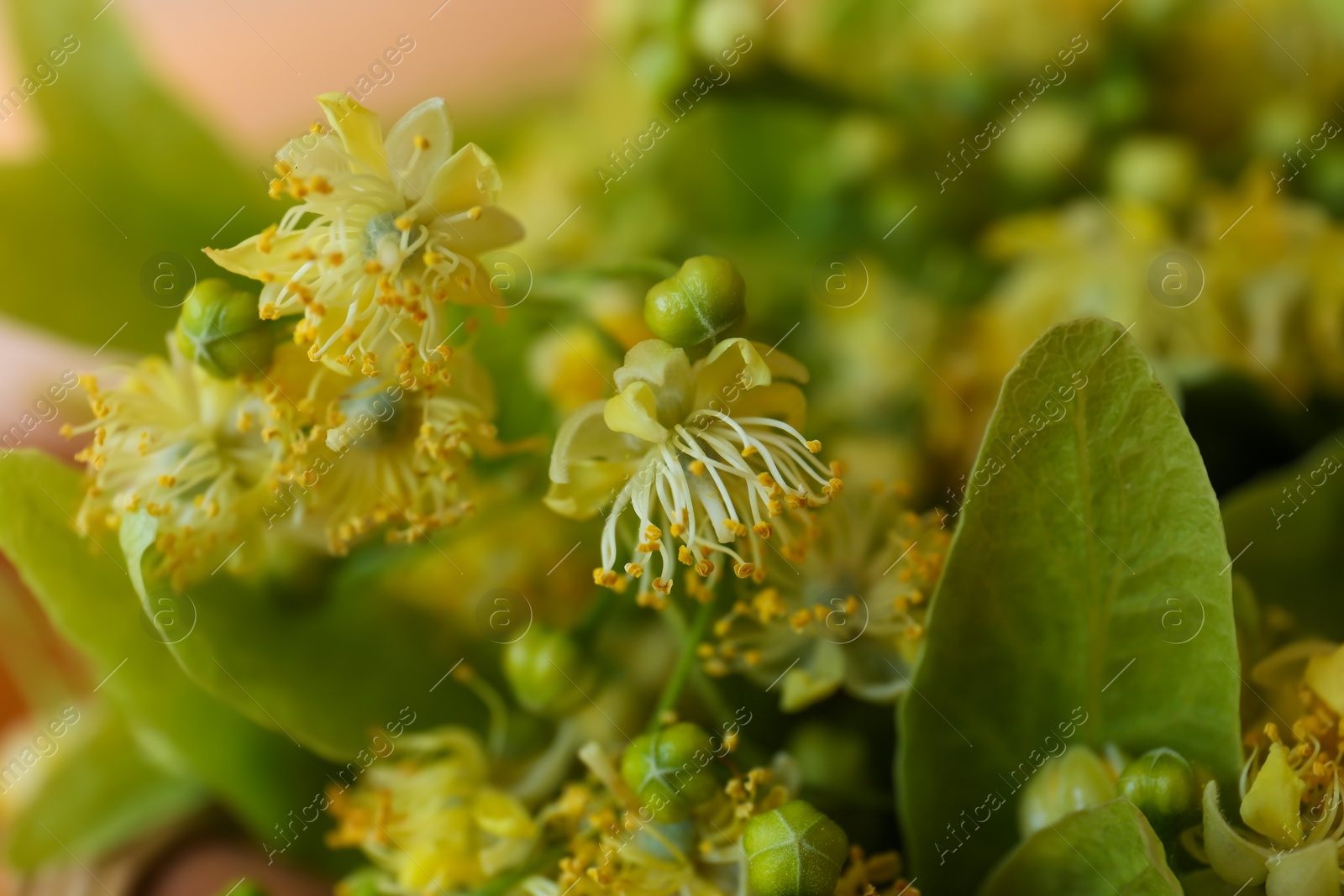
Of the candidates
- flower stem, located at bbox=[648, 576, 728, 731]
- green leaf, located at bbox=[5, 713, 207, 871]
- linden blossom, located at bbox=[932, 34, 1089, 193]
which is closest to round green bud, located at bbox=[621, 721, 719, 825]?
flower stem, located at bbox=[648, 576, 728, 731]

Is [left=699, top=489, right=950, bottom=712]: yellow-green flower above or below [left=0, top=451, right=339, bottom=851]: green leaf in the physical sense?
below

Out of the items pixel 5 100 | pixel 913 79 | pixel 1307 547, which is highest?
pixel 5 100

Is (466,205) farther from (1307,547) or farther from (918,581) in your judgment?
(1307,547)

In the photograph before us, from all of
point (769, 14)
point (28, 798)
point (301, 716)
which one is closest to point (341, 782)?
point (301, 716)

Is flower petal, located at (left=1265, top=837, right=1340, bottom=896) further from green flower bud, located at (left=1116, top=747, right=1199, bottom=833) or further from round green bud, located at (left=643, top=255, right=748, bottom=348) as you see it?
round green bud, located at (left=643, top=255, right=748, bottom=348)

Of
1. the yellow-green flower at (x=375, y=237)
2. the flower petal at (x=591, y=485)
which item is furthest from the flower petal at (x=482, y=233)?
the flower petal at (x=591, y=485)

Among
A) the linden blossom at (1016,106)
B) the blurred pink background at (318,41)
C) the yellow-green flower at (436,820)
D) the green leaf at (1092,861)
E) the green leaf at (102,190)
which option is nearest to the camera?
the green leaf at (1092,861)

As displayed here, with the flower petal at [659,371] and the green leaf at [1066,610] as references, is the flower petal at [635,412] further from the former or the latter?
the green leaf at [1066,610]
